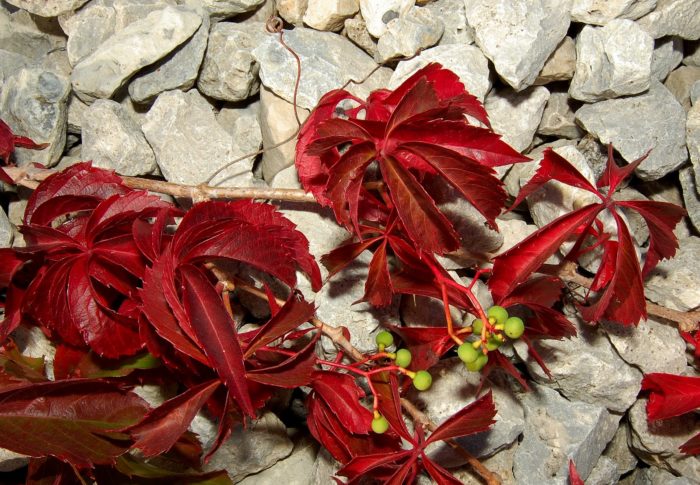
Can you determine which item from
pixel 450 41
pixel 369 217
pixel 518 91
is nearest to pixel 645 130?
pixel 518 91

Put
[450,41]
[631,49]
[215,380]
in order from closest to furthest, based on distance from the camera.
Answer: [215,380] < [631,49] < [450,41]

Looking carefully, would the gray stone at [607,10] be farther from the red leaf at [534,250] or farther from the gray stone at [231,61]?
the gray stone at [231,61]

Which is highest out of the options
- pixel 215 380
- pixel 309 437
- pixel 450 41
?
pixel 450 41

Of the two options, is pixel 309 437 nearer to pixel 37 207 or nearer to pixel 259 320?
pixel 259 320

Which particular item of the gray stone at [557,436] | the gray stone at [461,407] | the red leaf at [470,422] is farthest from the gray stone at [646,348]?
the red leaf at [470,422]

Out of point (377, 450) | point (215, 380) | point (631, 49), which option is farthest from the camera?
point (631, 49)

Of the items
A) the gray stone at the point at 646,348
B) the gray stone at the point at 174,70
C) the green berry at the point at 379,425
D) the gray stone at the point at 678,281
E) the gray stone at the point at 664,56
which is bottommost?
the gray stone at the point at 646,348

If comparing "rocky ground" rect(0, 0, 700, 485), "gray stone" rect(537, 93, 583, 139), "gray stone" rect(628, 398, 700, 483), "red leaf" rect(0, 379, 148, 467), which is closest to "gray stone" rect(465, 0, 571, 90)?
"rocky ground" rect(0, 0, 700, 485)
